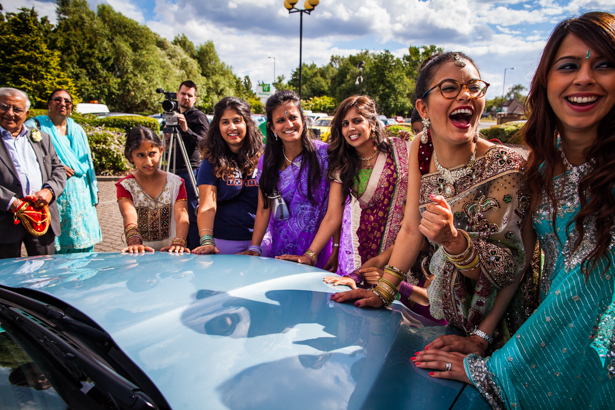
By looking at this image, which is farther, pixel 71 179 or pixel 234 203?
pixel 71 179

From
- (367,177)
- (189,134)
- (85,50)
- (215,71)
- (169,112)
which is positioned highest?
(215,71)

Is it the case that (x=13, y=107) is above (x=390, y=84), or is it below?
below

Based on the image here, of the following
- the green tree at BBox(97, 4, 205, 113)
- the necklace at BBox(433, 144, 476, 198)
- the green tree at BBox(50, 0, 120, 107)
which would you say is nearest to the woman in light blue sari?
the necklace at BBox(433, 144, 476, 198)

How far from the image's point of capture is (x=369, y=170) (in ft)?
8.46

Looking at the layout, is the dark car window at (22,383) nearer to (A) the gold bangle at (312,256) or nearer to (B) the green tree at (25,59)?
(A) the gold bangle at (312,256)

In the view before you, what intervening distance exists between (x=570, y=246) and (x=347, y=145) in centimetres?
170

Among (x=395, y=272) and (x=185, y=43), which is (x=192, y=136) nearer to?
(x=395, y=272)

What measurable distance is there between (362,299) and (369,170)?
4.20 feet

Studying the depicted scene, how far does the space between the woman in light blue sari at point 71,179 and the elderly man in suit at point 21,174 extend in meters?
0.52

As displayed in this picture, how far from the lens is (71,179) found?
4125 millimetres

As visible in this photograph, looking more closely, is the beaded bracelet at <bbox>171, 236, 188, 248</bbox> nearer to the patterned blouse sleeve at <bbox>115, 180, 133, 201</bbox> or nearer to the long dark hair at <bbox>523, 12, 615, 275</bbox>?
the patterned blouse sleeve at <bbox>115, 180, 133, 201</bbox>

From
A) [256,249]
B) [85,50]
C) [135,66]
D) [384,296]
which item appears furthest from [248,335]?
[135,66]

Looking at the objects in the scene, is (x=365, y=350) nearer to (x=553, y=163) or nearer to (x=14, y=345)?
(x=553, y=163)

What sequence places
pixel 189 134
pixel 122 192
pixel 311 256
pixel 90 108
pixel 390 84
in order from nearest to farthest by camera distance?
pixel 311 256 < pixel 122 192 < pixel 189 134 < pixel 90 108 < pixel 390 84
